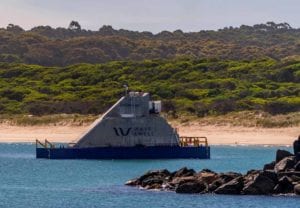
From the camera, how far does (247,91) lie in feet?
414

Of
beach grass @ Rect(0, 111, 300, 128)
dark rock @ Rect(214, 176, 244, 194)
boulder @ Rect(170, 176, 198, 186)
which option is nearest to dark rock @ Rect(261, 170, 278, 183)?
dark rock @ Rect(214, 176, 244, 194)

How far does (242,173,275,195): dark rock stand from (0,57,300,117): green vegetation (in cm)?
6128

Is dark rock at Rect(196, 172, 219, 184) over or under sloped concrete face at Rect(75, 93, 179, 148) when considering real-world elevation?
under

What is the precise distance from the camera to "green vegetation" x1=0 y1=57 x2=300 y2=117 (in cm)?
11831

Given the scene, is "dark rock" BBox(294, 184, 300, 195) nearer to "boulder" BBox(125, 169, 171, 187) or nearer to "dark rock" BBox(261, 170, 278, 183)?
"dark rock" BBox(261, 170, 278, 183)

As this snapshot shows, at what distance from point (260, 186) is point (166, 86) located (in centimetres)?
8138

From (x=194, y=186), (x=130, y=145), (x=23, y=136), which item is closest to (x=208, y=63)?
(x=23, y=136)

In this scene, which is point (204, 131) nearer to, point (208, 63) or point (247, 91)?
point (247, 91)

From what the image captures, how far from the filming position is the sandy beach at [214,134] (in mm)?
104250

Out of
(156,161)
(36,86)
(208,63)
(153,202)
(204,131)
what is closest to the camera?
(153,202)

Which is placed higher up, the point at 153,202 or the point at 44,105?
the point at 44,105

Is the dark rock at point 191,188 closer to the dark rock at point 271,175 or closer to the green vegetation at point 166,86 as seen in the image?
the dark rock at point 271,175

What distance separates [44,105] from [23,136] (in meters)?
9.33

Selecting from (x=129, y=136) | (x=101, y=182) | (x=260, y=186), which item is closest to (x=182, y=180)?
(x=260, y=186)
